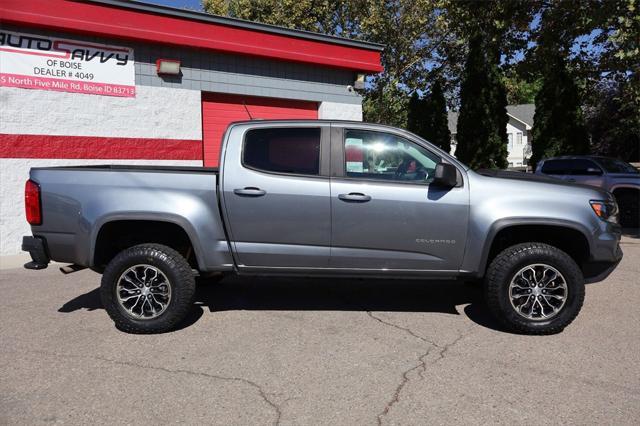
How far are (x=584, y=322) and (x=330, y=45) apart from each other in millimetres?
8010

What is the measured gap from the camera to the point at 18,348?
4.11 m

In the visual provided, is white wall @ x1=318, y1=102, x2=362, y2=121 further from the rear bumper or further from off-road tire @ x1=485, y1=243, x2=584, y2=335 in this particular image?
the rear bumper

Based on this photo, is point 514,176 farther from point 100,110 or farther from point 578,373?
point 100,110

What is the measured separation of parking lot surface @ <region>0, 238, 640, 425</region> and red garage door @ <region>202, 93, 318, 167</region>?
500 cm

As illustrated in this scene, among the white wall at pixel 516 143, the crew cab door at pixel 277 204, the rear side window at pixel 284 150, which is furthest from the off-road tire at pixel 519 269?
the white wall at pixel 516 143

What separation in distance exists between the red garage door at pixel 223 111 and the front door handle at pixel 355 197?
19.4 feet

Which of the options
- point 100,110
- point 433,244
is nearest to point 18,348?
point 433,244

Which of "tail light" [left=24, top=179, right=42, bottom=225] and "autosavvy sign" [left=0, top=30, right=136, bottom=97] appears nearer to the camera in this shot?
"tail light" [left=24, top=179, right=42, bottom=225]

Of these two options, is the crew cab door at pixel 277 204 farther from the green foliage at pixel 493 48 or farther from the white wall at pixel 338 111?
the green foliage at pixel 493 48

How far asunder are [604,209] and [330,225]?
246 centimetres

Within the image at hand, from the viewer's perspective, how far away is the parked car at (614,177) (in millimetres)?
11461

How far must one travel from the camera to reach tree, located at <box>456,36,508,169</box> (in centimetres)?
1852

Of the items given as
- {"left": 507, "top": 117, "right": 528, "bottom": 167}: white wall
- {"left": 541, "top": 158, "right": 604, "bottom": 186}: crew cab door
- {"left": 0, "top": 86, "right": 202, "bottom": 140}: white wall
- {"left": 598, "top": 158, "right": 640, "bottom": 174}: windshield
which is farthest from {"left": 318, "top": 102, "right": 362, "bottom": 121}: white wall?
{"left": 507, "top": 117, "right": 528, "bottom": 167}: white wall

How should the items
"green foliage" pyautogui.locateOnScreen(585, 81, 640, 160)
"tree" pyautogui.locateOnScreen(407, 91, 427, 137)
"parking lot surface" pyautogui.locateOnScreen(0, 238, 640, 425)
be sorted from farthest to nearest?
"green foliage" pyautogui.locateOnScreen(585, 81, 640, 160)
"tree" pyautogui.locateOnScreen(407, 91, 427, 137)
"parking lot surface" pyautogui.locateOnScreen(0, 238, 640, 425)
